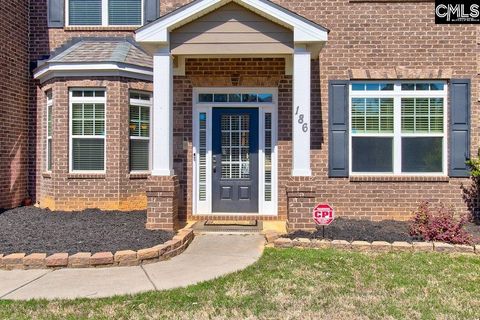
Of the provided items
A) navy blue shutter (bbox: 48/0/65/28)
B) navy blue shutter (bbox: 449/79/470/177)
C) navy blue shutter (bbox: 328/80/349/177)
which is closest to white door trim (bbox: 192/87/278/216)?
navy blue shutter (bbox: 328/80/349/177)

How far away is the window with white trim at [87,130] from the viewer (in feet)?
29.5

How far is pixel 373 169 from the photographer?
827cm

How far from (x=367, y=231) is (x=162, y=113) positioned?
13.0ft

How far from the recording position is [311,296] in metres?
4.29

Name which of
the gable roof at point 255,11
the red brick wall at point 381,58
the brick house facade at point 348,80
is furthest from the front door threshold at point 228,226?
the gable roof at point 255,11

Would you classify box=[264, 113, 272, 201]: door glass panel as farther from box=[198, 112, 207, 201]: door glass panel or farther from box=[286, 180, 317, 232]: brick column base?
box=[286, 180, 317, 232]: brick column base

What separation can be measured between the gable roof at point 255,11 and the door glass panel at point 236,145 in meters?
2.17

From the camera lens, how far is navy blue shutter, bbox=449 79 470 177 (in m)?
8.03

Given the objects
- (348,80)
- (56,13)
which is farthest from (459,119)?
→ (56,13)

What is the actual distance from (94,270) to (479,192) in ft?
23.7

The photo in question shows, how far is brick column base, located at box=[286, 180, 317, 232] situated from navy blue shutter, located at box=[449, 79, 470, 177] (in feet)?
10.7

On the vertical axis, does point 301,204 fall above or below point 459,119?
below

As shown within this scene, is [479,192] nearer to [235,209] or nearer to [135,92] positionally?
[235,209]

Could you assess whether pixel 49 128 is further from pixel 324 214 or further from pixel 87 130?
Answer: pixel 324 214
